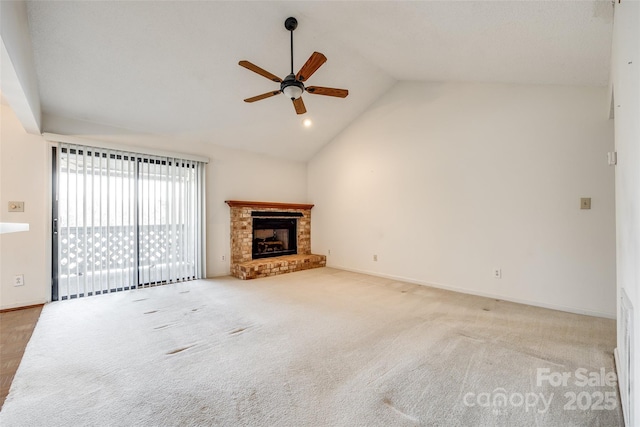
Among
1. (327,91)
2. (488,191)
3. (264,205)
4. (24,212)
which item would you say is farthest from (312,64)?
(24,212)

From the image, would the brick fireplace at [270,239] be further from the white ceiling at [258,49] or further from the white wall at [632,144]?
the white wall at [632,144]

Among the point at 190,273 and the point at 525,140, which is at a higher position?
the point at 525,140

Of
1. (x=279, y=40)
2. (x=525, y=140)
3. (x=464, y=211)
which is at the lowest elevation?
(x=464, y=211)

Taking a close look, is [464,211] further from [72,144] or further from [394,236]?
[72,144]

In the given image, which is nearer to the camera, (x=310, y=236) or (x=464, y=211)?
(x=464, y=211)

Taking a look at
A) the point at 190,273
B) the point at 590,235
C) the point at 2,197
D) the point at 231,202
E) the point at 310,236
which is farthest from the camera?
the point at 310,236

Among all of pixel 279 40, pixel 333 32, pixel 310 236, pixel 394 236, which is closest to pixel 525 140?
pixel 394 236

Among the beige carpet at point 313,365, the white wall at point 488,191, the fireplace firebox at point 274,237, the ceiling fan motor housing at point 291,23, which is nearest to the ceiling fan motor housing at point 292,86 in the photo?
the ceiling fan motor housing at point 291,23

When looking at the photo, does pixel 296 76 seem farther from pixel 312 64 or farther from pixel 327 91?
pixel 327 91

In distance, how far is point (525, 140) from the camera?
3.41 meters

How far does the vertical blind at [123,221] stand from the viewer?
11.8 feet

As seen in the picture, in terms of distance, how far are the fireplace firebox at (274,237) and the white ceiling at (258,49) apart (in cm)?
212

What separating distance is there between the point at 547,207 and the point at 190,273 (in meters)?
5.07

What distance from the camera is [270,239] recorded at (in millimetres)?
5809
